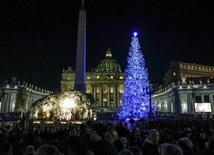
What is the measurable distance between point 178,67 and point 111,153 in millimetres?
Result: 92587

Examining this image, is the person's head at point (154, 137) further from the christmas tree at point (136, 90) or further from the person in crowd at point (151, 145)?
the christmas tree at point (136, 90)

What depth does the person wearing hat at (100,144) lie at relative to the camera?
3809 millimetres

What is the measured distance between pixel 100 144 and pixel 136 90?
87.4 feet

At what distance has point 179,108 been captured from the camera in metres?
68.9

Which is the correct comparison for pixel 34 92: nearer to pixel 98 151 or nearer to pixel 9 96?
pixel 9 96

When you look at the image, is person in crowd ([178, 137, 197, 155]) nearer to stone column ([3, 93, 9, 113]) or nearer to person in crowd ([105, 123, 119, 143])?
person in crowd ([105, 123, 119, 143])

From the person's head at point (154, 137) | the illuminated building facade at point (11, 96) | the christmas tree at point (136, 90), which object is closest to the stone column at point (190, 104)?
the christmas tree at point (136, 90)

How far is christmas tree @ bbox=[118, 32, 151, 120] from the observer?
29609 millimetres

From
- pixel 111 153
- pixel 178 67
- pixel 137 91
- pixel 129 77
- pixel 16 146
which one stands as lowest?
pixel 16 146

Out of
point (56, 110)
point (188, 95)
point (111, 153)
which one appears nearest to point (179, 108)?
point (188, 95)

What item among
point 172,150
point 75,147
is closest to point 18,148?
point 75,147

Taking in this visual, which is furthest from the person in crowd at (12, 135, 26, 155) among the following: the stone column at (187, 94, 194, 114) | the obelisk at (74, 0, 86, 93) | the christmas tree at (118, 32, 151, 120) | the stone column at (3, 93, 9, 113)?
the stone column at (3, 93, 9, 113)

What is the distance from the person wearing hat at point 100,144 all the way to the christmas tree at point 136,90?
84.4 ft

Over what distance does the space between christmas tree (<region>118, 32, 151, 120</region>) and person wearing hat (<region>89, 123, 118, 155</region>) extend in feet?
84.4
